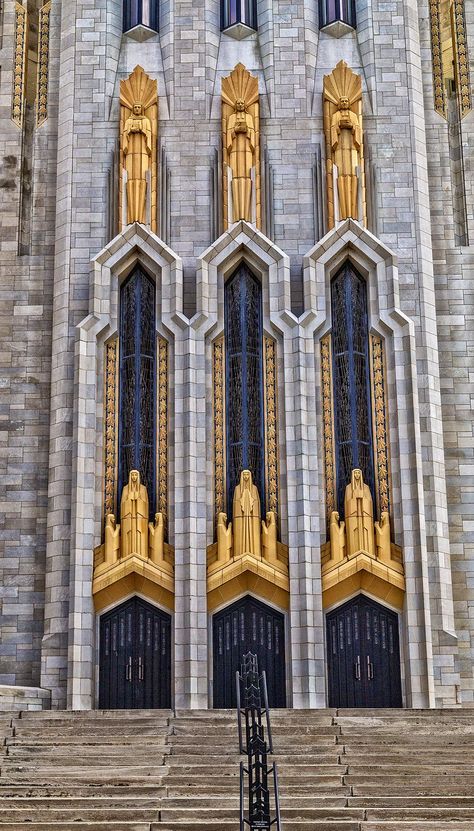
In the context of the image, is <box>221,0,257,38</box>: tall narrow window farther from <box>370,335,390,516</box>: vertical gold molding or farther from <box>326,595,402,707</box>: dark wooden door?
<box>326,595,402,707</box>: dark wooden door

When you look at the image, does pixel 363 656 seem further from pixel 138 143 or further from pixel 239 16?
pixel 239 16

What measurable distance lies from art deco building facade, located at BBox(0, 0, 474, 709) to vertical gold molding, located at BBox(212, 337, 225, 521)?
0.14ft

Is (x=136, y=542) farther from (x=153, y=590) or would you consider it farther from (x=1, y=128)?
(x=1, y=128)

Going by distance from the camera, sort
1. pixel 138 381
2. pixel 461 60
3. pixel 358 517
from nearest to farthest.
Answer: pixel 358 517, pixel 138 381, pixel 461 60

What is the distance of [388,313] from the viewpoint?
25.9 m

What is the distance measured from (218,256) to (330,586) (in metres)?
6.50

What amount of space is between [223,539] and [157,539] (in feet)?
3.87

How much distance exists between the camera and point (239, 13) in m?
28.4

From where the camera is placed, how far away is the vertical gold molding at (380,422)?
2516cm

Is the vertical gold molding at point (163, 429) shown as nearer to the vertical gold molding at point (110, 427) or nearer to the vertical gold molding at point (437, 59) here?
the vertical gold molding at point (110, 427)

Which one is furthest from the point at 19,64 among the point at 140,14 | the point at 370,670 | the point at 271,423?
the point at 370,670

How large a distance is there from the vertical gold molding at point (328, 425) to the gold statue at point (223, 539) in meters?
1.79

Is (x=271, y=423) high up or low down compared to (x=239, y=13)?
down

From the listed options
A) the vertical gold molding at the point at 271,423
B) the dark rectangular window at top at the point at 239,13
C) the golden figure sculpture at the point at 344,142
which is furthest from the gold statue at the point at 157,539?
the dark rectangular window at top at the point at 239,13
